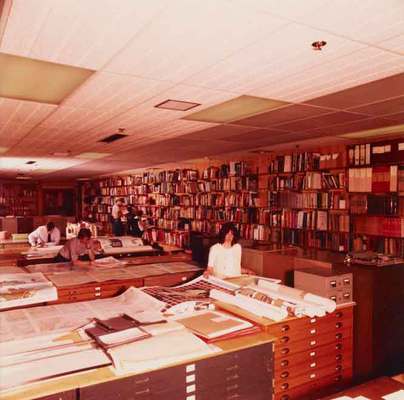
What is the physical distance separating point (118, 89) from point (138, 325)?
178cm

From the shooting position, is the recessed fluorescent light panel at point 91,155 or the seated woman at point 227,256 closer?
the seated woman at point 227,256

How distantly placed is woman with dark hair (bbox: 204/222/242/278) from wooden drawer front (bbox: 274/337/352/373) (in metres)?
1.20

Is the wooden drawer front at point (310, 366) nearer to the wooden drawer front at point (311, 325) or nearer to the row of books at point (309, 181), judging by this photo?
the wooden drawer front at point (311, 325)

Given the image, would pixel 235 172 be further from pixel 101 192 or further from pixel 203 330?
pixel 101 192

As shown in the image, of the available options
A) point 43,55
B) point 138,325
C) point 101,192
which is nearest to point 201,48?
point 43,55

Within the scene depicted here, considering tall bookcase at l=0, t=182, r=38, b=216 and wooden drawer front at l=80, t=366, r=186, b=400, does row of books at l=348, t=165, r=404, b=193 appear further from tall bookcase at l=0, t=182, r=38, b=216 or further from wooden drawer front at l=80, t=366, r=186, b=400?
tall bookcase at l=0, t=182, r=38, b=216

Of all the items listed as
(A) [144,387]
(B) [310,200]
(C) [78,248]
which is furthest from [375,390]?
(B) [310,200]

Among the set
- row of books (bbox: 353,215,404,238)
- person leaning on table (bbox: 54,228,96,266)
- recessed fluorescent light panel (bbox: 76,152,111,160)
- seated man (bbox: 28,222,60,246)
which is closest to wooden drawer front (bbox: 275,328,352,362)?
row of books (bbox: 353,215,404,238)

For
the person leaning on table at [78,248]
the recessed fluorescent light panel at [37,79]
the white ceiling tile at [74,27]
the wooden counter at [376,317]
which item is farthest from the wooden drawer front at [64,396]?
the person leaning on table at [78,248]

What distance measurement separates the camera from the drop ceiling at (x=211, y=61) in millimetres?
1756

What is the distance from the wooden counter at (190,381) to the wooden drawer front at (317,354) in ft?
1.49

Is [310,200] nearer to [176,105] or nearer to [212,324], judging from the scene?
[176,105]

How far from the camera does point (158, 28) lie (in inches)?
75.6

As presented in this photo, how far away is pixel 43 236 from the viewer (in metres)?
6.96
